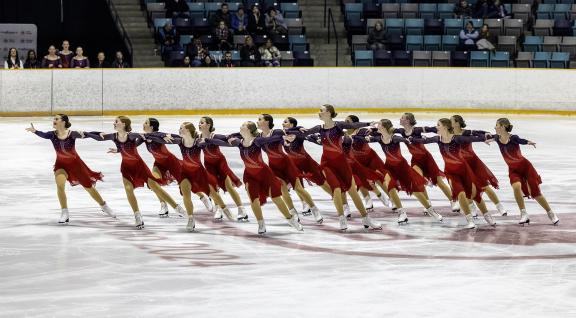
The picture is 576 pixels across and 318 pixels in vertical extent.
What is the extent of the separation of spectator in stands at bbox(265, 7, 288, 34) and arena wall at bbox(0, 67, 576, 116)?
1702mm

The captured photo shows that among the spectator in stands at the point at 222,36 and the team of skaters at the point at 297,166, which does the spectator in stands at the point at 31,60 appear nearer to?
the spectator in stands at the point at 222,36

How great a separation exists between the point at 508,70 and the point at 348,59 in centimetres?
380

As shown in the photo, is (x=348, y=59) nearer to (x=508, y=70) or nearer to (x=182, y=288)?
(x=508, y=70)

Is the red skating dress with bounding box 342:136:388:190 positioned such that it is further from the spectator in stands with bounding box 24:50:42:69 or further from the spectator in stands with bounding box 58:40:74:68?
the spectator in stands with bounding box 58:40:74:68

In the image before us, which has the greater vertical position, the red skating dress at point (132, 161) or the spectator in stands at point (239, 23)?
the spectator in stands at point (239, 23)

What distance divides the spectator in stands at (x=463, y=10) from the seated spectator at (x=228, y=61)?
568cm

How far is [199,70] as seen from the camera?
914 inches

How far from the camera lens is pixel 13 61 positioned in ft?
71.2

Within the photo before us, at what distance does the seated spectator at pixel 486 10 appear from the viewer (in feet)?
85.5

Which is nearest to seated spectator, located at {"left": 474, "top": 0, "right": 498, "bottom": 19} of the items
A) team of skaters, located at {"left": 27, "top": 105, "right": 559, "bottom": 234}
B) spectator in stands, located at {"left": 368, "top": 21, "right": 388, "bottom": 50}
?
spectator in stands, located at {"left": 368, "top": 21, "right": 388, "bottom": 50}

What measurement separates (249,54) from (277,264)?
15.6 m

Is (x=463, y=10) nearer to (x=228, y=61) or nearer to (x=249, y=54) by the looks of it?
(x=249, y=54)

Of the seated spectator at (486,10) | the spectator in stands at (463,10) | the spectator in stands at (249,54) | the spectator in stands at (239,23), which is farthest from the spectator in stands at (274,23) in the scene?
the seated spectator at (486,10)

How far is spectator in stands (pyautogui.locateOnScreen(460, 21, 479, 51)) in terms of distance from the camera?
2528 cm
